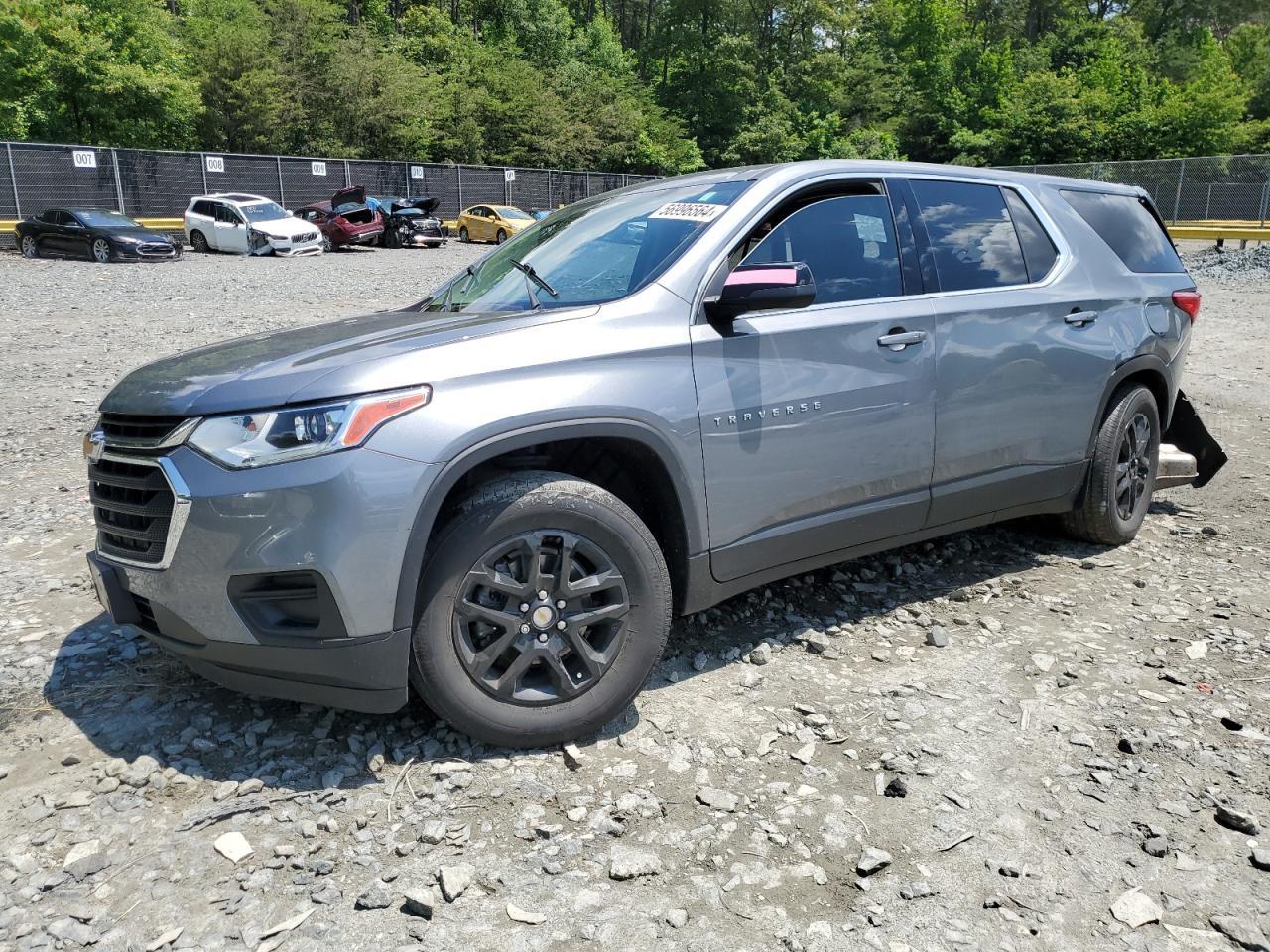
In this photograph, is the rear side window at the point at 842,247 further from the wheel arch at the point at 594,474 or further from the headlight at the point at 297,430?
the headlight at the point at 297,430

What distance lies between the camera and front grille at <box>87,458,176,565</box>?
2.88m

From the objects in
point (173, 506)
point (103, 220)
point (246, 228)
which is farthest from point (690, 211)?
point (246, 228)

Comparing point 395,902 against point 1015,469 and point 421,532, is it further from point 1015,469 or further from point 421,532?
point 1015,469

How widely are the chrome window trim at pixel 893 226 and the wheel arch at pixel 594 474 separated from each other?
507 mm

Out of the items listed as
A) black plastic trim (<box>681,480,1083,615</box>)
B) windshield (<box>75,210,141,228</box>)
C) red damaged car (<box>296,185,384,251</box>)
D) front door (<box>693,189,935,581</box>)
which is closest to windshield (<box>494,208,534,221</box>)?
red damaged car (<box>296,185,384,251</box>)

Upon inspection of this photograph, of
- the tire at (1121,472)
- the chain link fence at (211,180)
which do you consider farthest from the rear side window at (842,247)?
the chain link fence at (211,180)

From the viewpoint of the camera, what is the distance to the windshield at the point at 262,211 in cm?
2566

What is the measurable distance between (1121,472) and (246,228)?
2471 cm

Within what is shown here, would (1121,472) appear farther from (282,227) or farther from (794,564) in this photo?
(282,227)

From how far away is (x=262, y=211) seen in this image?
2602cm

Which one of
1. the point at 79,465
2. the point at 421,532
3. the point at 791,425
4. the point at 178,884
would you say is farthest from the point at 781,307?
the point at 79,465

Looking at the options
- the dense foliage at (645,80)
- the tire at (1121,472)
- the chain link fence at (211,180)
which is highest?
the dense foliage at (645,80)

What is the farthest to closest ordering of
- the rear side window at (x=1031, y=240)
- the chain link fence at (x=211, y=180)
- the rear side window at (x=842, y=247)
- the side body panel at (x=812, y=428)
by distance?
the chain link fence at (x=211, y=180)
the rear side window at (x=1031, y=240)
the rear side window at (x=842, y=247)
the side body panel at (x=812, y=428)

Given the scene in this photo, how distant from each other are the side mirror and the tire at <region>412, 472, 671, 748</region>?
774 millimetres
